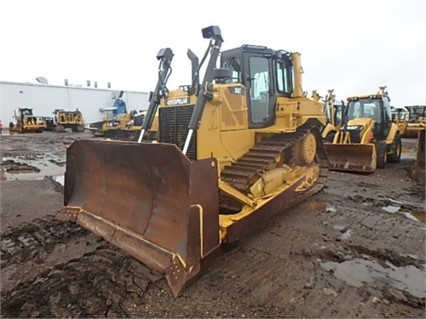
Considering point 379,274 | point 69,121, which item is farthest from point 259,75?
point 69,121

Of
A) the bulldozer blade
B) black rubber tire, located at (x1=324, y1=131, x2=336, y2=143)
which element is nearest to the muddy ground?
the bulldozer blade

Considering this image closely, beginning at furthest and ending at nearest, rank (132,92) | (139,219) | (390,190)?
(132,92), (390,190), (139,219)

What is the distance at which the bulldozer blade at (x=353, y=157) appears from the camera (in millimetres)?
8172

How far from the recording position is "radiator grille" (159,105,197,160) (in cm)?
400

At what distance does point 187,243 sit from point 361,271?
1896 millimetres

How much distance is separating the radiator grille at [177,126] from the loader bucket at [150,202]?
84 cm

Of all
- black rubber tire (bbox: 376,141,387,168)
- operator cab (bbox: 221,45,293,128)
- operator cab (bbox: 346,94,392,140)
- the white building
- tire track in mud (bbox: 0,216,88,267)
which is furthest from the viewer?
the white building

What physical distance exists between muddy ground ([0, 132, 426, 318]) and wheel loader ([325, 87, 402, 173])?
3379 mm

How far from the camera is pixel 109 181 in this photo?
399 centimetres

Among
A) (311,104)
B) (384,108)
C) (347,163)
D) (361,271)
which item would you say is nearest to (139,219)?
(361,271)

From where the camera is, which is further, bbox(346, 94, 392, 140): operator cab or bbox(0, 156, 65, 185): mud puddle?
bbox(346, 94, 392, 140): operator cab

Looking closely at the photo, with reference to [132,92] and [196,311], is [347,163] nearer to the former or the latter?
[196,311]

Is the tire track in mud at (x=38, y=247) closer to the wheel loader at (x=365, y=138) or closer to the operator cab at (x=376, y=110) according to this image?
the wheel loader at (x=365, y=138)

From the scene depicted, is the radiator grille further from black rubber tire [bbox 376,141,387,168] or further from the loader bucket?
black rubber tire [bbox 376,141,387,168]
